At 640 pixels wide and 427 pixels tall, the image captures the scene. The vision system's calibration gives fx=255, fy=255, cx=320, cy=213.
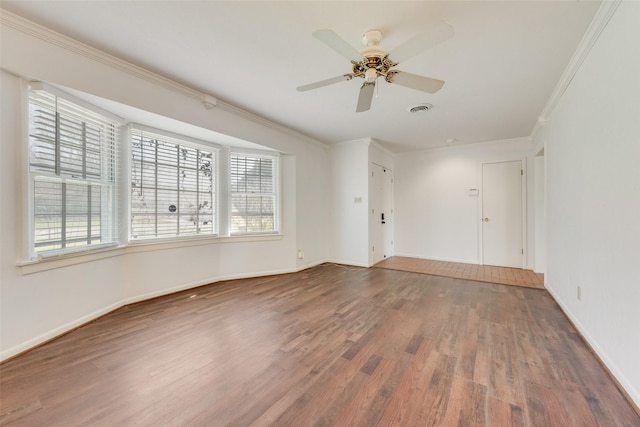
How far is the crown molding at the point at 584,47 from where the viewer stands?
5.60ft

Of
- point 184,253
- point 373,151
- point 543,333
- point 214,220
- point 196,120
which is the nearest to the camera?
point 543,333

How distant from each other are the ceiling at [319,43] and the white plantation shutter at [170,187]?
103 cm

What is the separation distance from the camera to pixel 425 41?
64.1 inches

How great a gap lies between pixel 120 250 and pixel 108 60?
6.56 ft

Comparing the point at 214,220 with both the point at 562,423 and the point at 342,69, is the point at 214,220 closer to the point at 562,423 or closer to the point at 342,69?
the point at 342,69

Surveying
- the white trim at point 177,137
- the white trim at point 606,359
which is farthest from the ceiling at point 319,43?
the white trim at point 606,359

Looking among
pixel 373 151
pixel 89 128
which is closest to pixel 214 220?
pixel 89 128

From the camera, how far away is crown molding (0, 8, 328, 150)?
6.25 feet

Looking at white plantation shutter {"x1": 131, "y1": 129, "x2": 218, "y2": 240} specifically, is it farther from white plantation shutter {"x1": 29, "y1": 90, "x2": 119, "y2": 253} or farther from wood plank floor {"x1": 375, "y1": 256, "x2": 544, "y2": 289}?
wood plank floor {"x1": 375, "y1": 256, "x2": 544, "y2": 289}

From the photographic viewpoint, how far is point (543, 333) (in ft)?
7.83

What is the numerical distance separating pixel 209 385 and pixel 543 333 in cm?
291

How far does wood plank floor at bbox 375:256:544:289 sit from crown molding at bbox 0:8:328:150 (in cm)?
389

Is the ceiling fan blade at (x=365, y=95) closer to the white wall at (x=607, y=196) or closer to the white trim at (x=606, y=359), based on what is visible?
the white wall at (x=607, y=196)

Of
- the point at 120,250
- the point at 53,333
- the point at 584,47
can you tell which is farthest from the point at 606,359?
the point at 120,250
